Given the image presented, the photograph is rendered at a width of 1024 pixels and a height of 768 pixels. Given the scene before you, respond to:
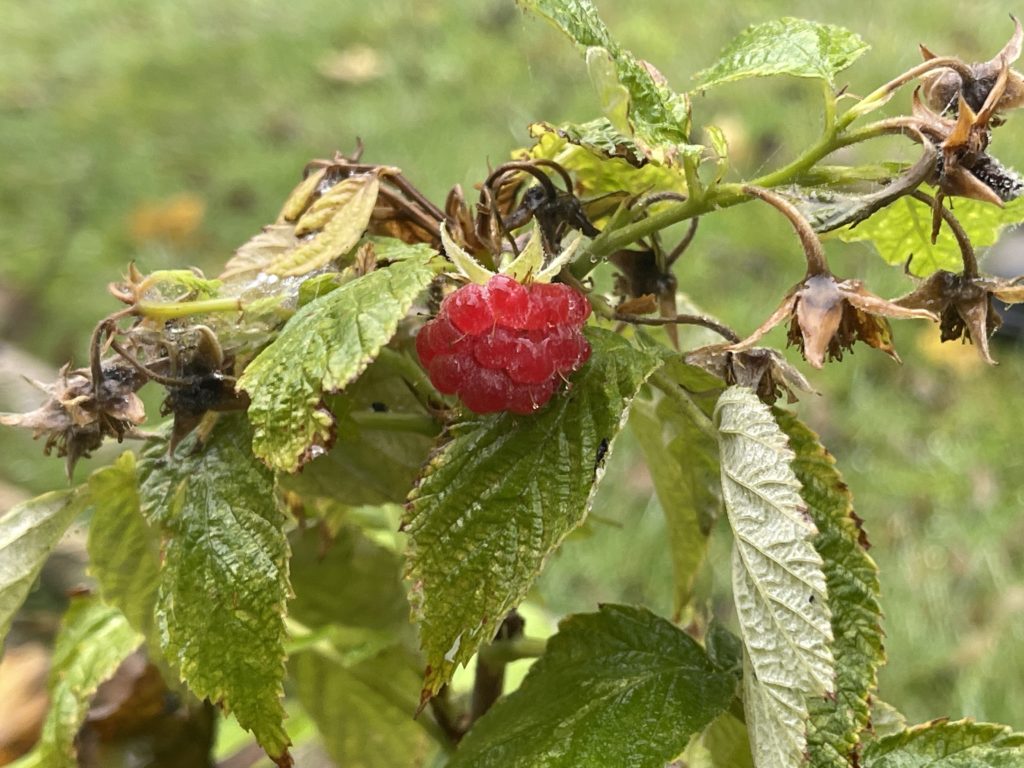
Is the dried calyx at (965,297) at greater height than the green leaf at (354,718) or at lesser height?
greater

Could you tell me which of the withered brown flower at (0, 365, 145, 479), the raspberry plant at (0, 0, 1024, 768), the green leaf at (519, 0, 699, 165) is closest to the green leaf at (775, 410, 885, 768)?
the raspberry plant at (0, 0, 1024, 768)

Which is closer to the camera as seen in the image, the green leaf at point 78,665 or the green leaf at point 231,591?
the green leaf at point 231,591

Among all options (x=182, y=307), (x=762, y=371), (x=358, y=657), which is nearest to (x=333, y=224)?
(x=182, y=307)

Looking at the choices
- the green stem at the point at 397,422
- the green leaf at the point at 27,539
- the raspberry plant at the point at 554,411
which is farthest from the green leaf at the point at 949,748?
the green leaf at the point at 27,539

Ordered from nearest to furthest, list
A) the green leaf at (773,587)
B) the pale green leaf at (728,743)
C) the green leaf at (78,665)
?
the green leaf at (773,587) → the pale green leaf at (728,743) → the green leaf at (78,665)

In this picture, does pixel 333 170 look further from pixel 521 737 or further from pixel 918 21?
pixel 918 21

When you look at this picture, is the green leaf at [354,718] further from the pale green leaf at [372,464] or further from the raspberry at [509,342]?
the raspberry at [509,342]

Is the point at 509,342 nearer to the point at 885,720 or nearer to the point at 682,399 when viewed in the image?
the point at 682,399
